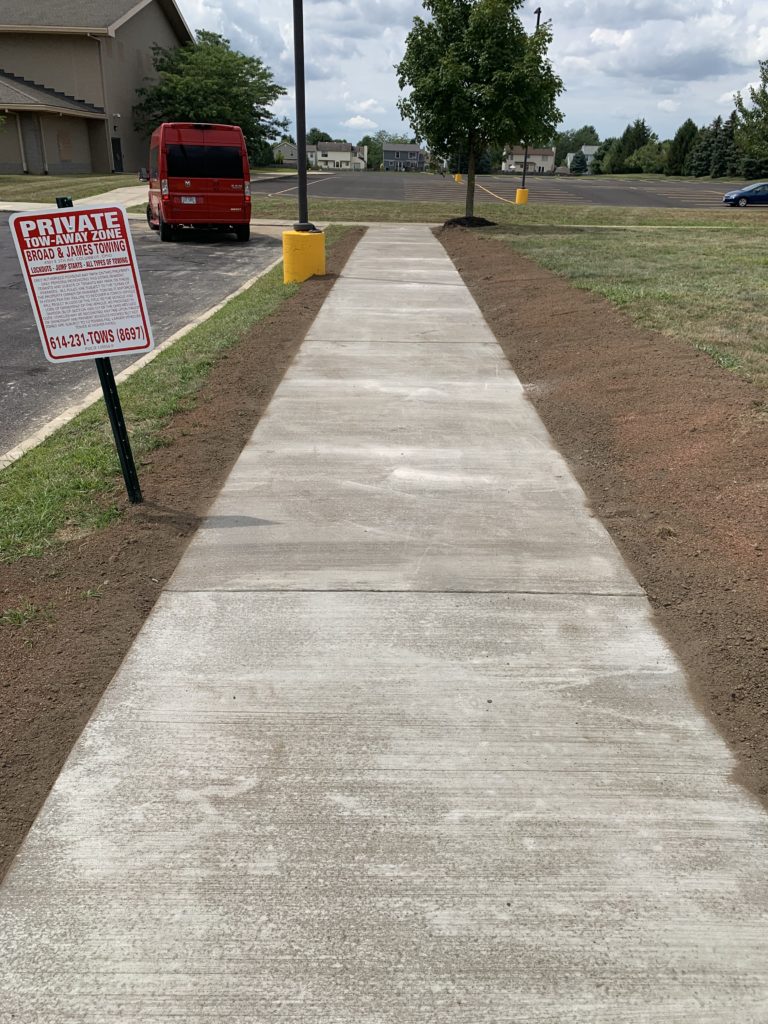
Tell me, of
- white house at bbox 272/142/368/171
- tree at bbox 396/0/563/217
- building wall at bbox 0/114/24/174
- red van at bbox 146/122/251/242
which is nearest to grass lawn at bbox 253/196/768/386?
tree at bbox 396/0/563/217

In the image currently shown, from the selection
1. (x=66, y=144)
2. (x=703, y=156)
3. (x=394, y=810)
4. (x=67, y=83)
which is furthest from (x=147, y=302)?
(x=703, y=156)

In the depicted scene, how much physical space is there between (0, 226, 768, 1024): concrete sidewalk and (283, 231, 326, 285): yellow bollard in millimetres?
9520

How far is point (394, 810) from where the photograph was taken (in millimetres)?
2693

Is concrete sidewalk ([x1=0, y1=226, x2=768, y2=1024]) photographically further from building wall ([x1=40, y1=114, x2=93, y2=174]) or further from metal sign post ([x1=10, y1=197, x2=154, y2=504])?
building wall ([x1=40, y1=114, x2=93, y2=174])

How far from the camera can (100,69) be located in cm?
4228

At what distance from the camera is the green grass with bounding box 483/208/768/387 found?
29.0 ft

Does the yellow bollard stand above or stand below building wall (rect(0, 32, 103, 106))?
below

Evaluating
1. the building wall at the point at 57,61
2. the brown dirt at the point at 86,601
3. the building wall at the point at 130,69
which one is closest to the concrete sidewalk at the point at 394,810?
the brown dirt at the point at 86,601

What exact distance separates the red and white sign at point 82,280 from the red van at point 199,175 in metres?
15.4

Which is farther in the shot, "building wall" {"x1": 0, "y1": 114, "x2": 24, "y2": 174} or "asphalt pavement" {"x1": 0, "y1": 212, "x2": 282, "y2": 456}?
"building wall" {"x1": 0, "y1": 114, "x2": 24, "y2": 174}

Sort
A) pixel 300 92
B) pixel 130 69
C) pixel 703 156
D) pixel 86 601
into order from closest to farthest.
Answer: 1. pixel 86 601
2. pixel 300 92
3. pixel 130 69
4. pixel 703 156

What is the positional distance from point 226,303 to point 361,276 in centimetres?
296

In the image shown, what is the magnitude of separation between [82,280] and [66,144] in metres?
44.8

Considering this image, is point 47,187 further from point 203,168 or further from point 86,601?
point 86,601
